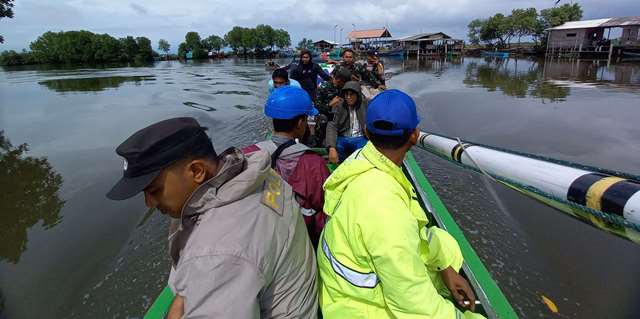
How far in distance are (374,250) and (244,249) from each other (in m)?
0.49

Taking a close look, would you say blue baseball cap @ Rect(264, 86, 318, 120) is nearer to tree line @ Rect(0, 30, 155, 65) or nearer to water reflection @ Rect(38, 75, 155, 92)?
water reflection @ Rect(38, 75, 155, 92)

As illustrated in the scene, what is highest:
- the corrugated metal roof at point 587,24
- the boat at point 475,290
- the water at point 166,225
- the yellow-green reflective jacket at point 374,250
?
the corrugated metal roof at point 587,24

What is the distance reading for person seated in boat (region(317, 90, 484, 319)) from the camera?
1246 millimetres

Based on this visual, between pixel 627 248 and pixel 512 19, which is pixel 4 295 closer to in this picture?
pixel 627 248

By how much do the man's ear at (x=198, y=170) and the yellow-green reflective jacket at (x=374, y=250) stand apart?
0.57 meters

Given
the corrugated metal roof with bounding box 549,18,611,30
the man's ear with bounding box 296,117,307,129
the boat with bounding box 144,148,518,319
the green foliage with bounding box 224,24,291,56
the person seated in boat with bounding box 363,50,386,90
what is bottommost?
the boat with bounding box 144,148,518,319

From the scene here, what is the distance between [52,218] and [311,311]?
581 centimetres

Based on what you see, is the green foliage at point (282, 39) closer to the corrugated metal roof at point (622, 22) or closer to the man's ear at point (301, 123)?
the corrugated metal roof at point (622, 22)

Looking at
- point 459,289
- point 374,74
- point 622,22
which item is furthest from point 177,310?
point 622,22

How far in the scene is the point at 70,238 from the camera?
481 cm

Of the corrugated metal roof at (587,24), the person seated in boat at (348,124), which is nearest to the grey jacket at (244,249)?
the person seated in boat at (348,124)

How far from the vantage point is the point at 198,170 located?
48.3 inches

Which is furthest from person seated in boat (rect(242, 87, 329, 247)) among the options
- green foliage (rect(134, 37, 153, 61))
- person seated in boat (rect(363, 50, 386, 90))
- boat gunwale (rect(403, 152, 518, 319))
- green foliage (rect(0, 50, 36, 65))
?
green foliage (rect(134, 37, 153, 61))

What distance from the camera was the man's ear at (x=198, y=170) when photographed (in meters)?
1.21
